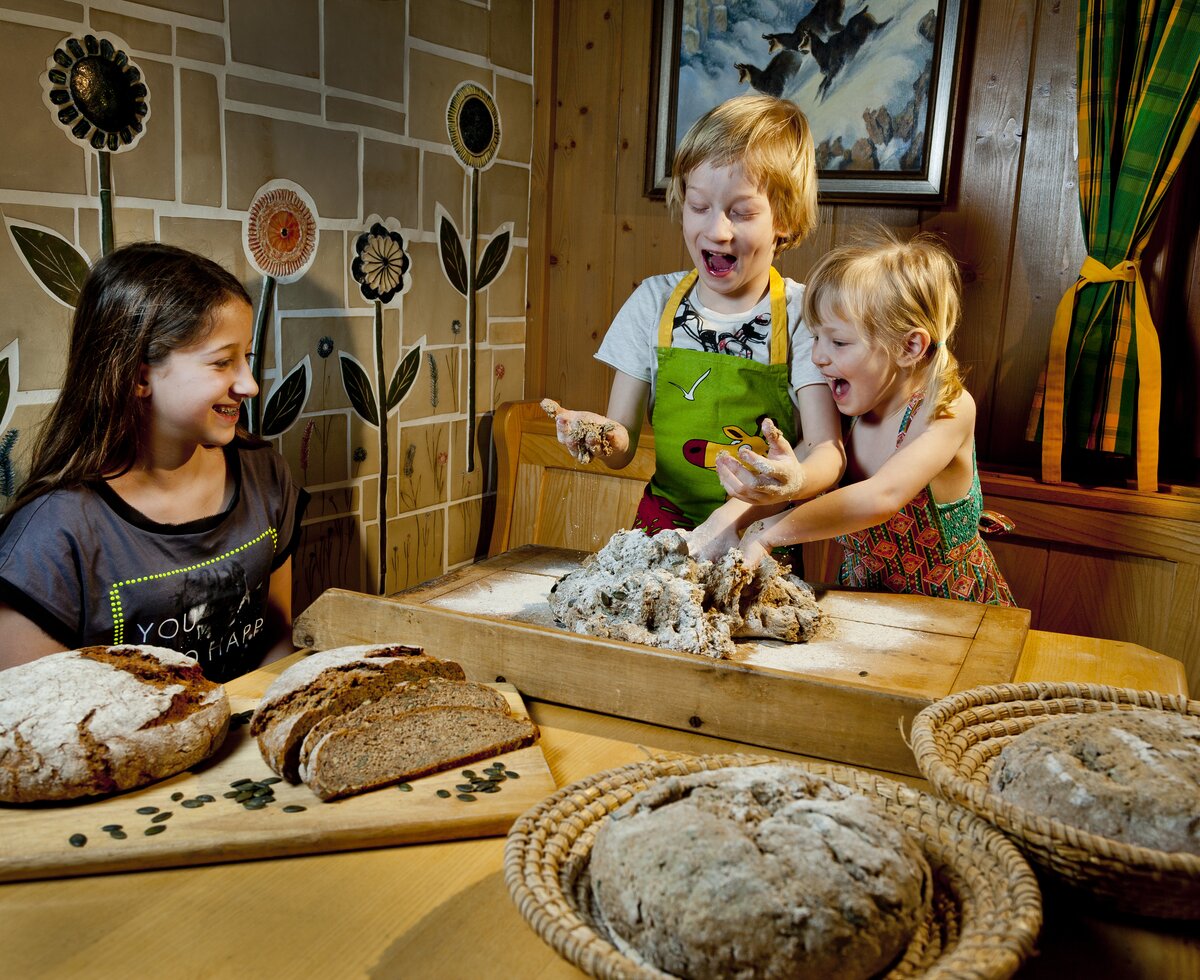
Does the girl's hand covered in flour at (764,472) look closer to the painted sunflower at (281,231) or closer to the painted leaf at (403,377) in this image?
the painted sunflower at (281,231)

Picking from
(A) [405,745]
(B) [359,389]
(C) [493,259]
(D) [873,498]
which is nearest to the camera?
(A) [405,745]

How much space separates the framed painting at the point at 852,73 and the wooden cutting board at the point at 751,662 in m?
1.52

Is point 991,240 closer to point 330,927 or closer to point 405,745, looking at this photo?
point 405,745

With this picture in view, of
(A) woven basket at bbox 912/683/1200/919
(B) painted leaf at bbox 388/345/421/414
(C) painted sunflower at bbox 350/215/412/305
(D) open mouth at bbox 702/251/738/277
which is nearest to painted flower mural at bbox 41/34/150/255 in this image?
(C) painted sunflower at bbox 350/215/412/305

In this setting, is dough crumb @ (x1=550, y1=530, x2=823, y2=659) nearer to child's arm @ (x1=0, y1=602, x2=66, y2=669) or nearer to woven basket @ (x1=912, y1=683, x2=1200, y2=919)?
woven basket @ (x1=912, y1=683, x2=1200, y2=919)

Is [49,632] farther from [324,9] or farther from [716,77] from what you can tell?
[716,77]

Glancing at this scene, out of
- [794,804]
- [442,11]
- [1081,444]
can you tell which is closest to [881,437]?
[1081,444]

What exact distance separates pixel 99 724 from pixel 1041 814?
892mm

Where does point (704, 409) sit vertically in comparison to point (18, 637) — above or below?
above

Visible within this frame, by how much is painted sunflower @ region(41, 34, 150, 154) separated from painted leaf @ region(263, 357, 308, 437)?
0.60 m

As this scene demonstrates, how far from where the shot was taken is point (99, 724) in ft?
3.42

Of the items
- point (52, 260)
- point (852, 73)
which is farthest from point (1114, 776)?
point (852, 73)

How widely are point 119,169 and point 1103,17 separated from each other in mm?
2188

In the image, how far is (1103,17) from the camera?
2393 millimetres
